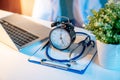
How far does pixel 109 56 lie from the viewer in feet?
2.58

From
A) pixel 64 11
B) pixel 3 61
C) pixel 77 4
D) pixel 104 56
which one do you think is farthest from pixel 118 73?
pixel 64 11

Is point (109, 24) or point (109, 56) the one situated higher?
point (109, 24)

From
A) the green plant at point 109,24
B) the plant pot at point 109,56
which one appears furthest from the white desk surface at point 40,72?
the green plant at point 109,24

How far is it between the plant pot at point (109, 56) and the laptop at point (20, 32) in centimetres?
34

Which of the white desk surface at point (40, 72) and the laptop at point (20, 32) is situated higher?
the laptop at point (20, 32)

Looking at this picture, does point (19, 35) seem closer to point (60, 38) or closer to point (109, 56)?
point (60, 38)

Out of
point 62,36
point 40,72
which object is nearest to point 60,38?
point 62,36

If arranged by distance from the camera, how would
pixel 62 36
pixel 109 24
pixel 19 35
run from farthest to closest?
pixel 19 35
pixel 62 36
pixel 109 24

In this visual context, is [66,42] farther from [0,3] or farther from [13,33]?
[0,3]

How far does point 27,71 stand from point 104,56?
0.30 metres

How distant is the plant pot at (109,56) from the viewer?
77 cm

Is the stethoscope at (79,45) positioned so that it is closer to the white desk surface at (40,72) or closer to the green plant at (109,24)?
the white desk surface at (40,72)

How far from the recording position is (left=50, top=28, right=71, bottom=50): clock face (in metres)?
0.92

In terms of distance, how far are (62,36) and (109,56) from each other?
0.23 metres
